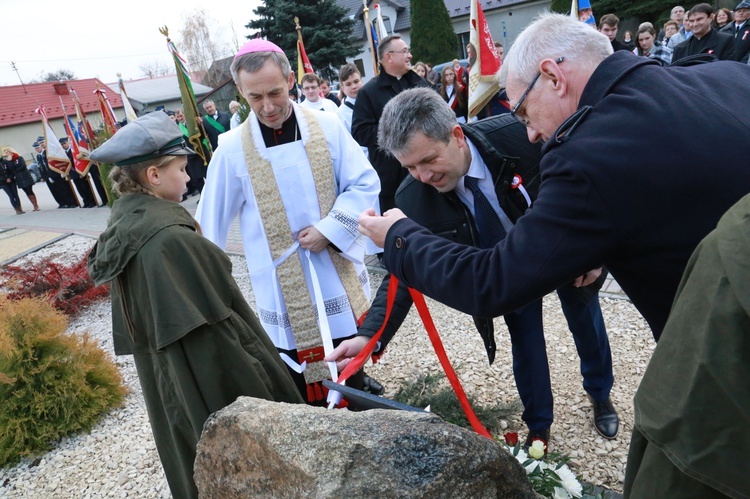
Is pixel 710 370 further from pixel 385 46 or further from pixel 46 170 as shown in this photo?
pixel 46 170

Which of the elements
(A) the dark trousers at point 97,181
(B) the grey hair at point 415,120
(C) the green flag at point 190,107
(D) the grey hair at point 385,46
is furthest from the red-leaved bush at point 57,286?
(A) the dark trousers at point 97,181

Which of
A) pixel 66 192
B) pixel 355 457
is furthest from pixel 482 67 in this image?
pixel 66 192

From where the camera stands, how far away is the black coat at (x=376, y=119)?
17.6 ft

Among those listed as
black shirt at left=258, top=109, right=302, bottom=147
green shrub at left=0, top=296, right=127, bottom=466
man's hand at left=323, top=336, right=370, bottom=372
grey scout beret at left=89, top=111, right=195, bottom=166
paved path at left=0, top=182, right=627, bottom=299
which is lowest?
paved path at left=0, top=182, right=627, bottom=299

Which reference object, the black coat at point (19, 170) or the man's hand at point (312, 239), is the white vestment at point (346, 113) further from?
the black coat at point (19, 170)

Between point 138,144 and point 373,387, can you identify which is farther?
→ point 373,387

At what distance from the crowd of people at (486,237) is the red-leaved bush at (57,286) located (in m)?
4.69

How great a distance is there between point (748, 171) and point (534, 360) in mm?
1619

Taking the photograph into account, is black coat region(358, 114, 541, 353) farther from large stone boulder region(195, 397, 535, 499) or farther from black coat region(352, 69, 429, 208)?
black coat region(352, 69, 429, 208)

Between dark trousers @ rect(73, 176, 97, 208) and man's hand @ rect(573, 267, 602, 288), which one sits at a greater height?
man's hand @ rect(573, 267, 602, 288)

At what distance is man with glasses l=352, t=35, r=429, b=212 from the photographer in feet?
17.5

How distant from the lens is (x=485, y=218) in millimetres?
2439

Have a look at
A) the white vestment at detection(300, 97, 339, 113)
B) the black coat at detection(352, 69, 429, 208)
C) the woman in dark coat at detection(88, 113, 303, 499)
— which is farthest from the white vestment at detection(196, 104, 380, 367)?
the white vestment at detection(300, 97, 339, 113)

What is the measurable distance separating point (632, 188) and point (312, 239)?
187cm
